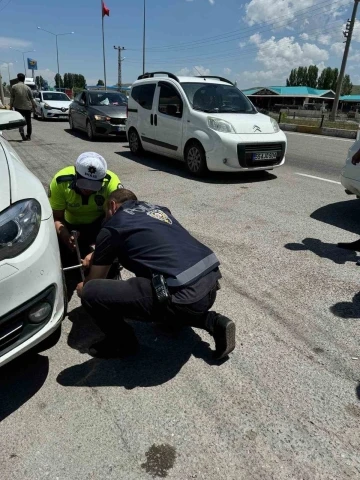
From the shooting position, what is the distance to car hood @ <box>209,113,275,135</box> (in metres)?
6.79

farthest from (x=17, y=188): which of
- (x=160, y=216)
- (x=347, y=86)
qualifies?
(x=347, y=86)

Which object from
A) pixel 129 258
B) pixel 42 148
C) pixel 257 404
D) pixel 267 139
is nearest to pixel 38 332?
pixel 129 258

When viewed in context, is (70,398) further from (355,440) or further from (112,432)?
(355,440)

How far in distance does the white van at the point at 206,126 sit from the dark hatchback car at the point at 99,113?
288 centimetres

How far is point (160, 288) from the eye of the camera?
211cm

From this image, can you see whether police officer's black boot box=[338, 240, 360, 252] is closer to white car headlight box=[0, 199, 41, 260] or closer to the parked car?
the parked car

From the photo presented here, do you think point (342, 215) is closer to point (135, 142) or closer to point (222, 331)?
point (222, 331)

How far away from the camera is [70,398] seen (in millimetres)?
2150

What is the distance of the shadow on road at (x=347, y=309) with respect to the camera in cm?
296

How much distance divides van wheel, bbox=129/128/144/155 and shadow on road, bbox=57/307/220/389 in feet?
23.5

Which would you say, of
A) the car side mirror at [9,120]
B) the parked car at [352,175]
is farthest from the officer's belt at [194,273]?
the parked car at [352,175]

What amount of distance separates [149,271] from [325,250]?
2.60 metres

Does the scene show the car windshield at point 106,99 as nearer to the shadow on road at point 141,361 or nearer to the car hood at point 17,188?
the car hood at point 17,188

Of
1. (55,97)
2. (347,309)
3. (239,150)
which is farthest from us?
(55,97)
